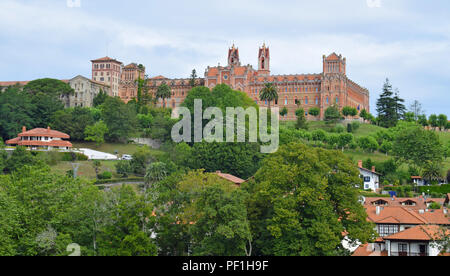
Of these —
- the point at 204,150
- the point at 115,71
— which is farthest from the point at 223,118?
the point at 115,71

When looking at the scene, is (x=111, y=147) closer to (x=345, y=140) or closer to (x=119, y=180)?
(x=119, y=180)

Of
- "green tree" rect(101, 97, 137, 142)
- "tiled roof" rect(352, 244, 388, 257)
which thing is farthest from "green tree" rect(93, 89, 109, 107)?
"tiled roof" rect(352, 244, 388, 257)

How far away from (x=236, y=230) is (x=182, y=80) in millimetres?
113513

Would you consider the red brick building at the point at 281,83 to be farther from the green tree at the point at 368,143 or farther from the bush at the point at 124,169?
the bush at the point at 124,169

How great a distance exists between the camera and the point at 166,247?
41.6 m

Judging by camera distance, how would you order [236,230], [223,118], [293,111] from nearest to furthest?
[236,230]
[223,118]
[293,111]

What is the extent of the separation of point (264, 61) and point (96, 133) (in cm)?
5950

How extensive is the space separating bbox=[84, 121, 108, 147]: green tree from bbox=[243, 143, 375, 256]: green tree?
2438 inches

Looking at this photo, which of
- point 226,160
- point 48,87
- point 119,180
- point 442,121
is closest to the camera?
point 226,160

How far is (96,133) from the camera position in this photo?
4058 inches

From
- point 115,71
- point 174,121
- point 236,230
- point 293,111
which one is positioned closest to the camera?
point 236,230

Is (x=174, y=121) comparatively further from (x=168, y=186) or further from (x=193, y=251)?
(x=193, y=251)

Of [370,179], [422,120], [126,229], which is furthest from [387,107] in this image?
[126,229]

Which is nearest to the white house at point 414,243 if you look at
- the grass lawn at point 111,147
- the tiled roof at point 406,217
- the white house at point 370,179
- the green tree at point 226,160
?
the tiled roof at point 406,217
